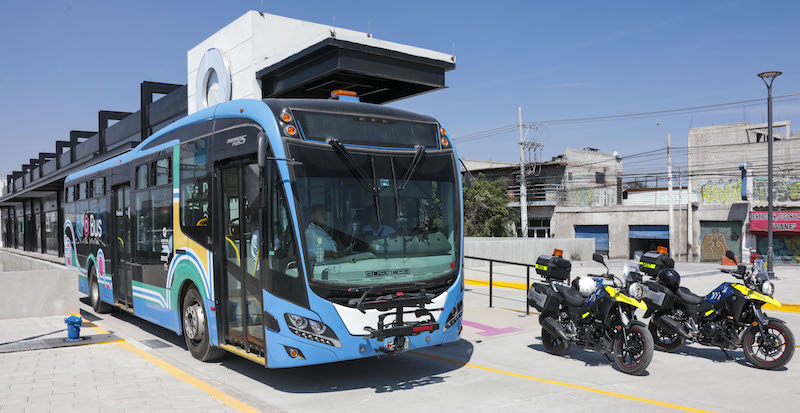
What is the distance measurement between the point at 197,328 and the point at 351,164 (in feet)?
11.7

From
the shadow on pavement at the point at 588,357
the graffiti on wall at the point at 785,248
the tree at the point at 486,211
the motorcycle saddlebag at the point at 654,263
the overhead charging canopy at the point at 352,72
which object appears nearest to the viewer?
the shadow on pavement at the point at 588,357

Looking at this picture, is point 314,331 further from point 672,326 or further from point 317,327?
point 672,326

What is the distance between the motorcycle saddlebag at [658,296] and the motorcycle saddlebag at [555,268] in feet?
3.55

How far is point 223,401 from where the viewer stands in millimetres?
6688

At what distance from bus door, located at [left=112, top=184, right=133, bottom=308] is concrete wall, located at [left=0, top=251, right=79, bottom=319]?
3.96ft

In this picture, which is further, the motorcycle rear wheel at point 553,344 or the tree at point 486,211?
the tree at point 486,211

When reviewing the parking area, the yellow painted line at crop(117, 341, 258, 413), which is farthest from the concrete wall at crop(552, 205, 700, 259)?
the yellow painted line at crop(117, 341, 258, 413)

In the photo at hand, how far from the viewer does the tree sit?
47.6 meters

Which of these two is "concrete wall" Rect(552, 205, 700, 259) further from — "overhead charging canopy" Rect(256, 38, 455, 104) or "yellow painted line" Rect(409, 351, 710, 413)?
"yellow painted line" Rect(409, 351, 710, 413)

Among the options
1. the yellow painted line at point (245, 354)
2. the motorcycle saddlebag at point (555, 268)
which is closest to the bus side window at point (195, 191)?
the yellow painted line at point (245, 354)

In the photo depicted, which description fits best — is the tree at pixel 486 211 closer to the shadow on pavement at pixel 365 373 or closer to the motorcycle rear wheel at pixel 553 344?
the motorcycle rear wheel at pixel 553 344

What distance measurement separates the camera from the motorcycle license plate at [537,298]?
899 cm

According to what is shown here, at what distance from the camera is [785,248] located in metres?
38.9


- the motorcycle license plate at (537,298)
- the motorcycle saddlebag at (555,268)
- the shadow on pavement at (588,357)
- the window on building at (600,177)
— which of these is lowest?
the shadow on pavement at (588,357)
